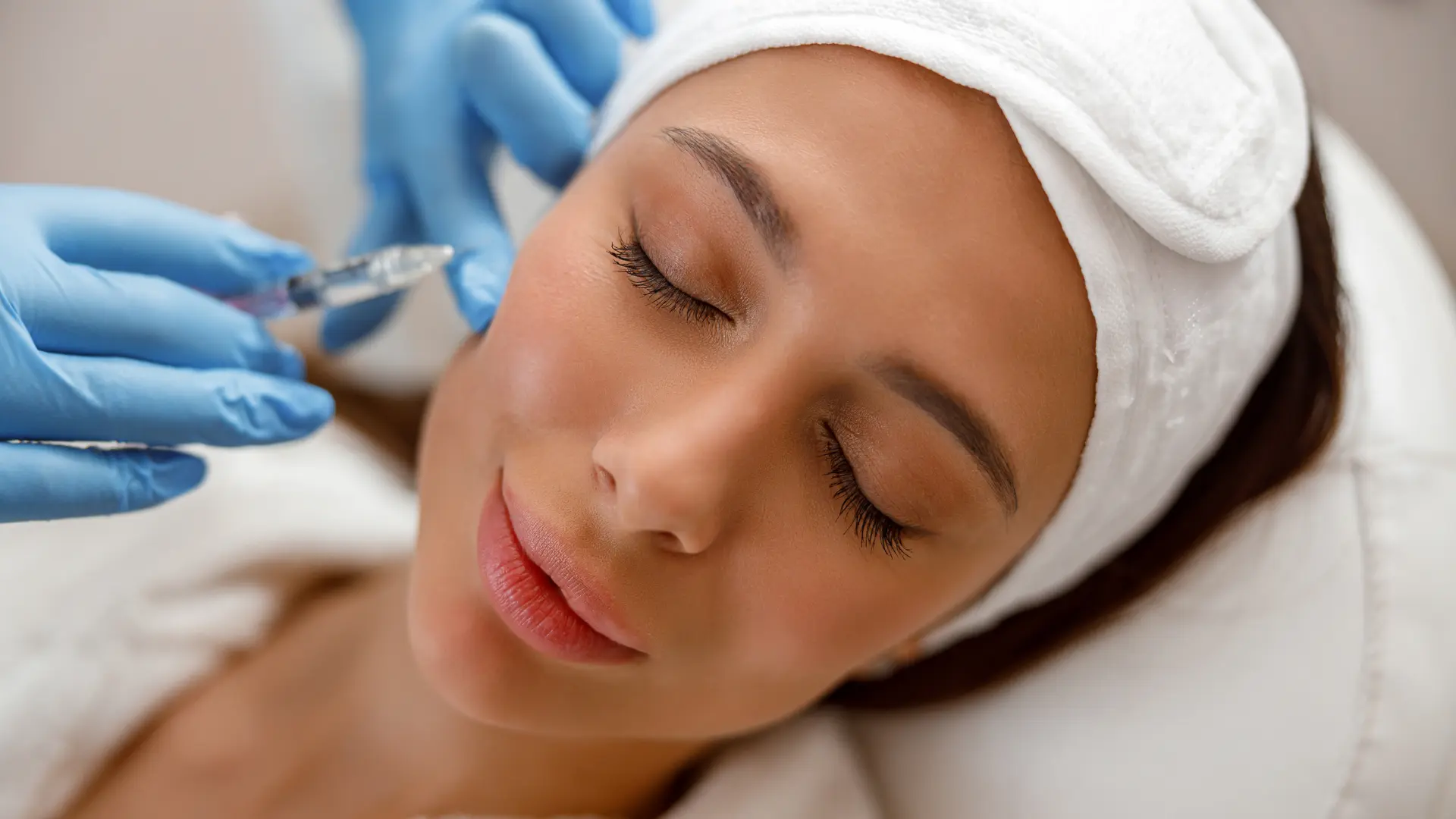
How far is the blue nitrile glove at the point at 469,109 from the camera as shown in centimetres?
111

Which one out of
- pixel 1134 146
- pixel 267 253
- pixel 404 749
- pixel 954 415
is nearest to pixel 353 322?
pixel 267 253

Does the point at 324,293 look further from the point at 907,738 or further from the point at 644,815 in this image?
the point at 907,738

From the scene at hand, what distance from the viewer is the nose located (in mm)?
749

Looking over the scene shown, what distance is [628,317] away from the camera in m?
0.83

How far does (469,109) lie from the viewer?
1215 mm

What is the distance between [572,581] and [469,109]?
67 cm

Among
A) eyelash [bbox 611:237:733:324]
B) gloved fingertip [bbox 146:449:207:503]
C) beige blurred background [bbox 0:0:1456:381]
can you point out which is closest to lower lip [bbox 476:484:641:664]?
eyelash [bbox 611:237:733:324]

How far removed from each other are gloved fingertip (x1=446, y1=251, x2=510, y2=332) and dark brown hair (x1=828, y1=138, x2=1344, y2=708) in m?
0.68

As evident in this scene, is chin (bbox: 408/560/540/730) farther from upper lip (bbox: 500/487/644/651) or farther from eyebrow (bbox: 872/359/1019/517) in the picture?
eyebrow (bbox: 872/359/1019/517)

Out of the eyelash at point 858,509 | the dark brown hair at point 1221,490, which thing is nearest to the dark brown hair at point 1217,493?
the dark brown hair at point 1221,490

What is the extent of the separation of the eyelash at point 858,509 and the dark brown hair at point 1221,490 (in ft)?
1.47

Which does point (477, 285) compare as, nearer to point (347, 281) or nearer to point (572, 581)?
point (347, 281)

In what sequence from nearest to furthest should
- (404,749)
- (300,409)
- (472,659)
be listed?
(472,659) → (300,409) → (404,749)

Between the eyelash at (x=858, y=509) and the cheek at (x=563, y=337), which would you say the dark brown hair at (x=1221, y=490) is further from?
the cheek at (x=563, y=337)
